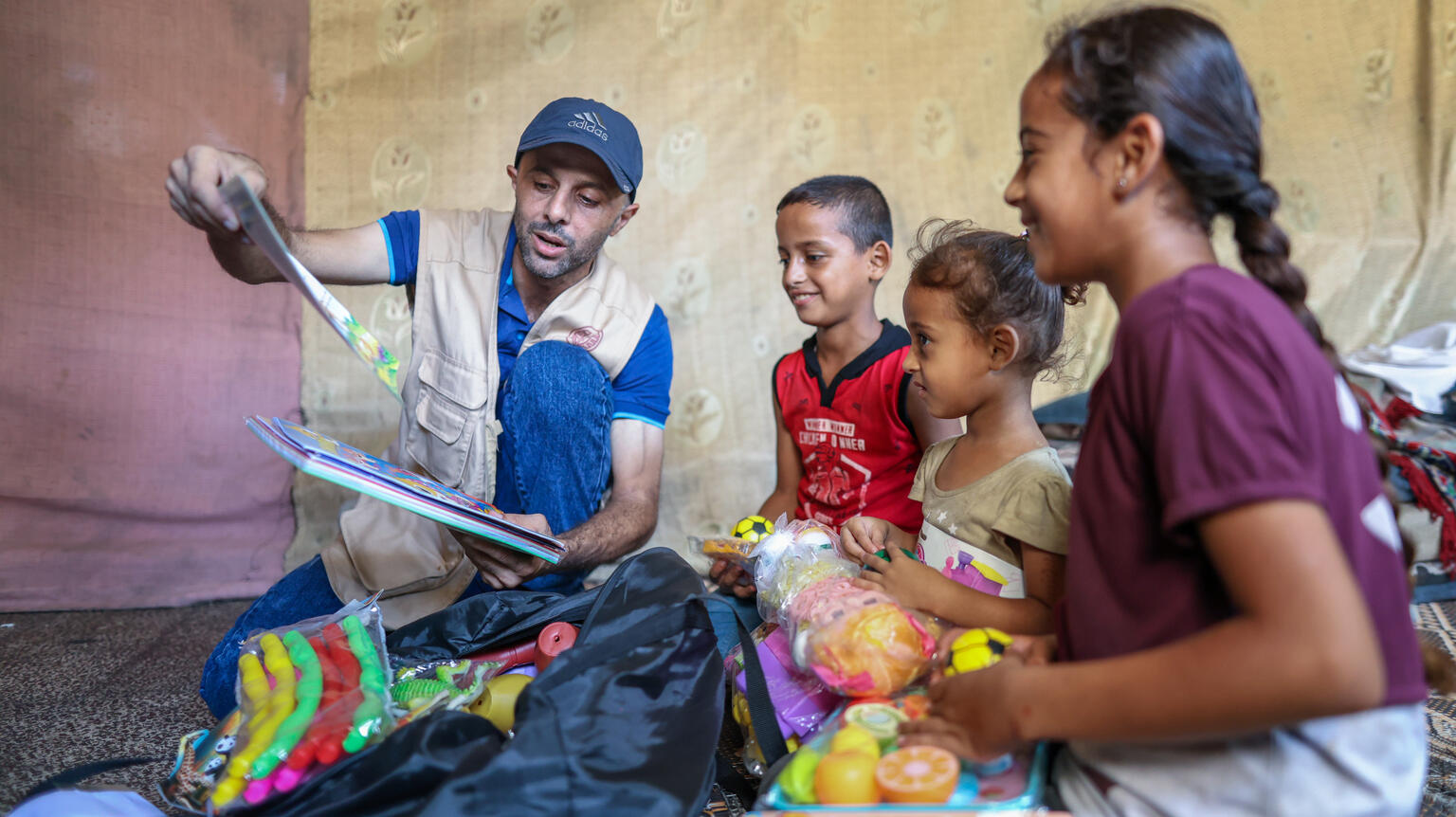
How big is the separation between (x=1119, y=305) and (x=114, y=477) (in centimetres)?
203

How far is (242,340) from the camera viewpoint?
7.00 feet

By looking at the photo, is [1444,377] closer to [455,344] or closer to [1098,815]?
[1098,815]

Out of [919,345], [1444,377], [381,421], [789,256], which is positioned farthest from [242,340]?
[1444,377]

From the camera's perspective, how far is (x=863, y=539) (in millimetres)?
1150

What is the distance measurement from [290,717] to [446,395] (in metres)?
0.71

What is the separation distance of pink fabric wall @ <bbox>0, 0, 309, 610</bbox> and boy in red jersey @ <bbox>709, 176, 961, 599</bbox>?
1.27m

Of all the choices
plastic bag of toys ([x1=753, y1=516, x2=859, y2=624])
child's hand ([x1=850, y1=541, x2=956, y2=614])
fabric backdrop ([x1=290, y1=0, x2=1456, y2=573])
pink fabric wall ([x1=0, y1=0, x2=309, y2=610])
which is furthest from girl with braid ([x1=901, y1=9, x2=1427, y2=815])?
pink fabric wall ([x1=0, y1=0, x2=309, y2=610])

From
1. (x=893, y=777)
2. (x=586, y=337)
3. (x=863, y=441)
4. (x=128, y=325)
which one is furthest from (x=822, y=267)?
Answer: (x=128, y=325)

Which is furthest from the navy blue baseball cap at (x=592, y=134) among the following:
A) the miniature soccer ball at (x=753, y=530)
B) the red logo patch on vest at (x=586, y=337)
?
the miniature soccer ball at (x=753, y=530)

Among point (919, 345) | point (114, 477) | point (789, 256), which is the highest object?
point (789, 256)

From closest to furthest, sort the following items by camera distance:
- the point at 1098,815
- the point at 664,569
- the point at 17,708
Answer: the point at 1098,815 → the point at 664,569 → the point at 17,708

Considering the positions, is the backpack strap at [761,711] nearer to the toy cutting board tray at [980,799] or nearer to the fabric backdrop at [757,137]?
the toy cutting board tray at [980,799]

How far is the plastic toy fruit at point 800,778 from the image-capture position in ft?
2.47

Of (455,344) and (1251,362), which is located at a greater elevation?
(1251,362)
